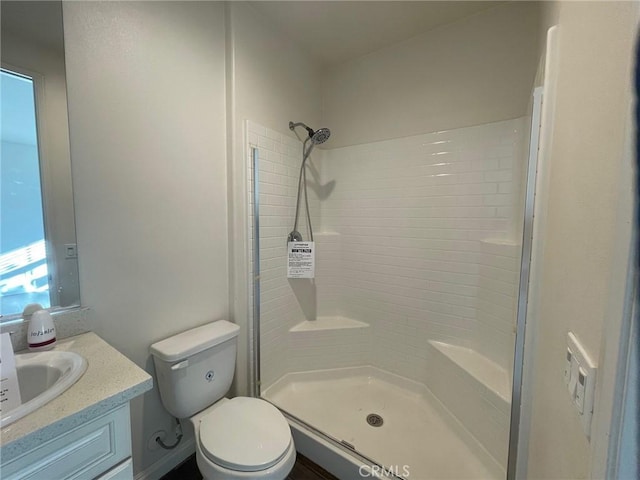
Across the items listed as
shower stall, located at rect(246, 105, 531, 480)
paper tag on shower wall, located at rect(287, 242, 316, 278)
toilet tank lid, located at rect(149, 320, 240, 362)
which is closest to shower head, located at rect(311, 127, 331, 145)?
shower stall, located at rect(246, 105, 531, 480)

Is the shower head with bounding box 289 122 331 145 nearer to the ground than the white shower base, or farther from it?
farther from it

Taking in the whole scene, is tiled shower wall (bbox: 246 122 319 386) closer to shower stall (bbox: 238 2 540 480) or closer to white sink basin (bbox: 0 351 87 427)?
shower stall (bbox: 238 2 540 480)

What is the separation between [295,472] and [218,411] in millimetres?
573

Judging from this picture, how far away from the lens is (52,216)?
3.26 feet

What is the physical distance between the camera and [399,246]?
1.99 m

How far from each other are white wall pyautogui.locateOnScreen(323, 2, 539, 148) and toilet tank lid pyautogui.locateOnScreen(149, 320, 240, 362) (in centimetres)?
165

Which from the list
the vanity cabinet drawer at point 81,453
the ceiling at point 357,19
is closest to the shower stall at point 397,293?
the ceiling at point 357,19

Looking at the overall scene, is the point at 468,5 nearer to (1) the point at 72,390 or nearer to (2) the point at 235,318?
(2) the point at 235,318

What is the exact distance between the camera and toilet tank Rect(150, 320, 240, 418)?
1209 millimetres

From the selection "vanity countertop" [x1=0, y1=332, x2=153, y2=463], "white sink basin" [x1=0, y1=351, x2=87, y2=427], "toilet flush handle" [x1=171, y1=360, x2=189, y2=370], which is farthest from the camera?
"toilet flush handle" [x1=171, y1=360, x2=189, y2=370]

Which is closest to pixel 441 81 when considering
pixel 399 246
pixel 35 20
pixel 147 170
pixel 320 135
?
pixel 320 135

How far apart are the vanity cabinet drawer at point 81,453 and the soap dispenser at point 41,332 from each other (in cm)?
42

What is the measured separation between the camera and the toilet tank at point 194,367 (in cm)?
121

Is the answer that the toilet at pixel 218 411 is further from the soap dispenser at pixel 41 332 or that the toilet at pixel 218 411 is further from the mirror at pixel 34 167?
the mirror at pixel 34 167
